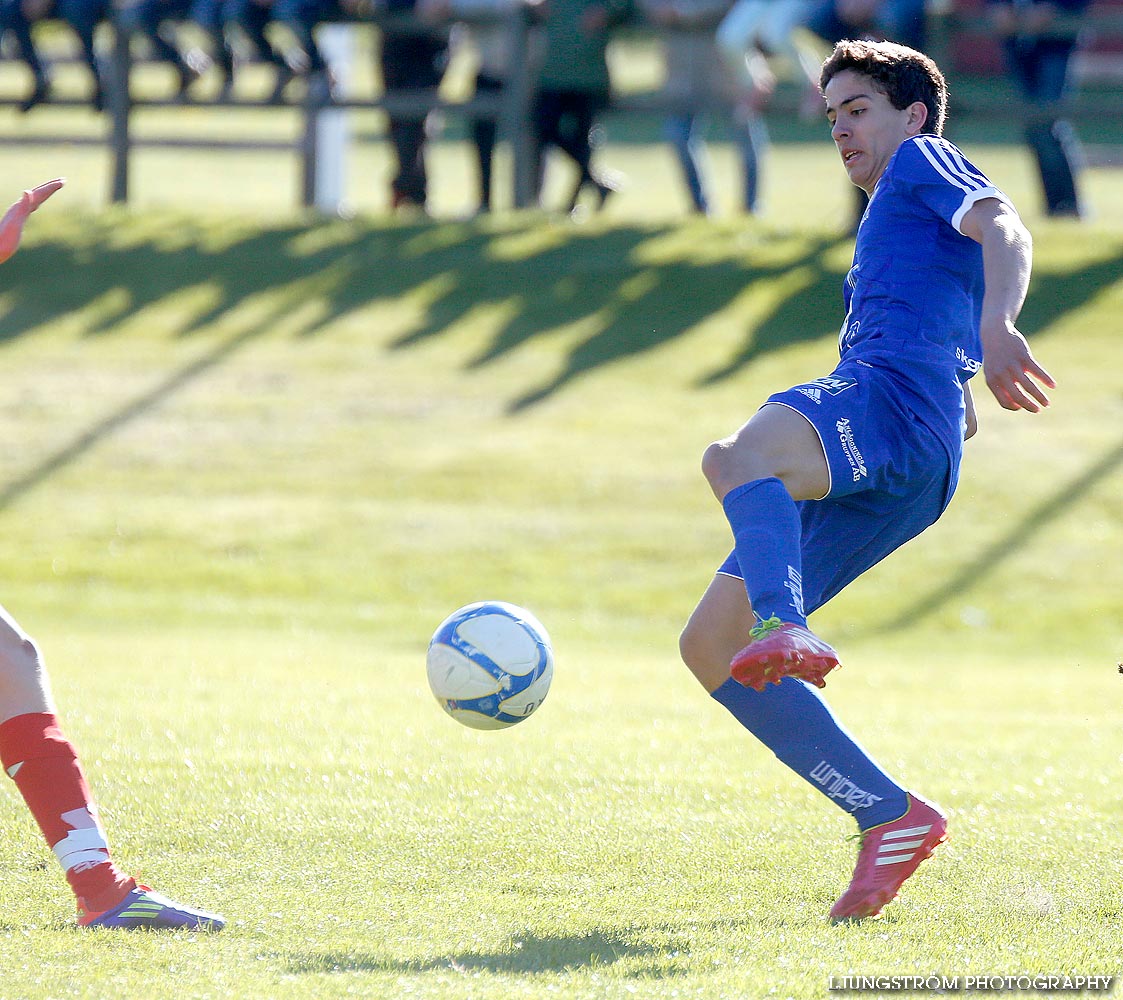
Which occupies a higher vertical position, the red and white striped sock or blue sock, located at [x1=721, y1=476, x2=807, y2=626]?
blue sock, located at [x1=721, y1=476, x2=807, y2=626]

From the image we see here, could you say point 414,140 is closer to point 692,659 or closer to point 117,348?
point 117,348

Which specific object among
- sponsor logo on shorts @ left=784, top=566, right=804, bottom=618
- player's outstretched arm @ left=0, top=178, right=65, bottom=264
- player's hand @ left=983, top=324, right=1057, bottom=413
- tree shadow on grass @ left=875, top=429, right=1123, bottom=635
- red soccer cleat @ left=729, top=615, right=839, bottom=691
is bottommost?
tree shadow on grass @ left=875, top=429, right=1123, bottom=635

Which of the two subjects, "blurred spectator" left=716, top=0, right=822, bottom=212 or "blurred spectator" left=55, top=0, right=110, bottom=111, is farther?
"blurred spectator" left=55, top=0, right=110, bottom=111

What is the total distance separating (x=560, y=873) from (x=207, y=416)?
325 inches

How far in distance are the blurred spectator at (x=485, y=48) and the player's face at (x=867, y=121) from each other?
34.3ft

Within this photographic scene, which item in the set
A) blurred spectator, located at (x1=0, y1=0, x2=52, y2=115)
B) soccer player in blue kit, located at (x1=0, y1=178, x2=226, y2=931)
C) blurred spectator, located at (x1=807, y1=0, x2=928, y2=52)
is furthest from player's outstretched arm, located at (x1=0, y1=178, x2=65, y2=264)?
blurred spectator, located at (x1=0, y1=0, x2=52, y2=115)

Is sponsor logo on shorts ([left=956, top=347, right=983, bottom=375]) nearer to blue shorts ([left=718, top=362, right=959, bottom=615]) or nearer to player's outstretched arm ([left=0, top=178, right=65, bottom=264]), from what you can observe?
blue shorts ([left=718, top=362, right=959, bottom=615])

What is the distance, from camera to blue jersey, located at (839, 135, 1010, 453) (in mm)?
3939

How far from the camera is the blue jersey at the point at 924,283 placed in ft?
12.9

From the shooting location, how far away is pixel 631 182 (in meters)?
24.0

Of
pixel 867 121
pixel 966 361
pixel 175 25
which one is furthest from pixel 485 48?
pixel 966 361

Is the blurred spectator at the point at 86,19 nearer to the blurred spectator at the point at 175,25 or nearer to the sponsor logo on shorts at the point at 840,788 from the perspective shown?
the blurred spectator at the point at 175,25

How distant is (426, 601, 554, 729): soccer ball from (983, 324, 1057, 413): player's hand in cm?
153

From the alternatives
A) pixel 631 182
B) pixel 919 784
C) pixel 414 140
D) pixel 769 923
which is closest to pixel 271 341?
pixel 414 140
